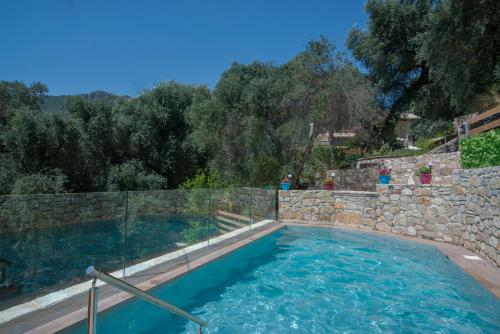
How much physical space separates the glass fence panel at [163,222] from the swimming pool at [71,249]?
0.02 metres

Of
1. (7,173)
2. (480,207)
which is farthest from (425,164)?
(7,173)

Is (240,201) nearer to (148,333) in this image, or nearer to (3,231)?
(148,333)

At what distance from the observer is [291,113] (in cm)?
1370

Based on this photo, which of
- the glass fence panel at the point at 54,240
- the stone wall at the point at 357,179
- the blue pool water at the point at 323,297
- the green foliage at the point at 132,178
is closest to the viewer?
the glass fence panel at the point at 54,240

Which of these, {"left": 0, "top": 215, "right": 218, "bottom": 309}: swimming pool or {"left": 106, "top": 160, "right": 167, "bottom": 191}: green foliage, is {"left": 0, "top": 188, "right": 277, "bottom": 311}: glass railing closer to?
{"left": 0, "top": 215, "right": 218, "bottom": 309}: swimming pool

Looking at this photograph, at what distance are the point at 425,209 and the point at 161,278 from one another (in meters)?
8.05

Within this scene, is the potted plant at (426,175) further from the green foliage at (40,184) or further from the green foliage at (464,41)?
the green foliage at (40,184)

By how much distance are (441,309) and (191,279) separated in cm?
429

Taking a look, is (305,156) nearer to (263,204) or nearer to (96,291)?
(263,204)

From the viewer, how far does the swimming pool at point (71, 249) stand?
412cm

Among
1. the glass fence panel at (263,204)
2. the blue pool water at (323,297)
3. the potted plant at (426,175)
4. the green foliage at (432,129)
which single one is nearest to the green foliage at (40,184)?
the glass fence panel at (263,204)

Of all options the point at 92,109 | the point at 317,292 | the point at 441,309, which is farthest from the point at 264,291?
the point at 92,109

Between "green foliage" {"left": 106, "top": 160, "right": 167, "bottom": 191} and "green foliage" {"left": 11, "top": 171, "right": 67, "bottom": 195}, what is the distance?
2.44 metres

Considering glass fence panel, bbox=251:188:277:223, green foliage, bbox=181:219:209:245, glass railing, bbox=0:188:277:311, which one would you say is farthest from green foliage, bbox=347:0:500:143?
glass railing, bbox=0:188:277:311
